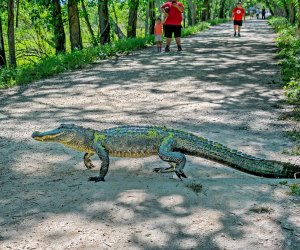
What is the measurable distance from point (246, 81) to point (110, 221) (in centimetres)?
824

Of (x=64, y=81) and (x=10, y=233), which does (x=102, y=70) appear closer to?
(x=64, y=81)

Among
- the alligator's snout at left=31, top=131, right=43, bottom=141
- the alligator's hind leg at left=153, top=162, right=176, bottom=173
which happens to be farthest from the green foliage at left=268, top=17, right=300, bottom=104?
the alligator's snout at left=31, top=131, right=43, bottom=141

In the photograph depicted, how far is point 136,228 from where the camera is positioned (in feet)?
11.2

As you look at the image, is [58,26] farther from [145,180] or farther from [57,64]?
[145,180]

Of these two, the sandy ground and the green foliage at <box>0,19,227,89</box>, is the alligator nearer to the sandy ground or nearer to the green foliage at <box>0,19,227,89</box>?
the sandy ground

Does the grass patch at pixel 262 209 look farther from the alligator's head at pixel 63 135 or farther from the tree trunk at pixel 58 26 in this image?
the tree trunk at pixel 58 26

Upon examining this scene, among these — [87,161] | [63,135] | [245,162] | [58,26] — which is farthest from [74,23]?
[245,162]

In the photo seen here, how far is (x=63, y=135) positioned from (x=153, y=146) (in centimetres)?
101

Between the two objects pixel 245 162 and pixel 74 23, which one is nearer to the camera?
pixel 245 162

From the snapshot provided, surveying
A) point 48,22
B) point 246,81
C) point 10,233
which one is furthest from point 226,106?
point 48,22

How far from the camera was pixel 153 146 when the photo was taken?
4.75 m

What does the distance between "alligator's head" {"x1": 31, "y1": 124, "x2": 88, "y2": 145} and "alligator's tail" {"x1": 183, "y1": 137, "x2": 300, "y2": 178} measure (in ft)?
4.22

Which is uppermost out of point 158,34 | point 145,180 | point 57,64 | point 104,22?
point 104,22

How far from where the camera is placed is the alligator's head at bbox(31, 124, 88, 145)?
4.65m
